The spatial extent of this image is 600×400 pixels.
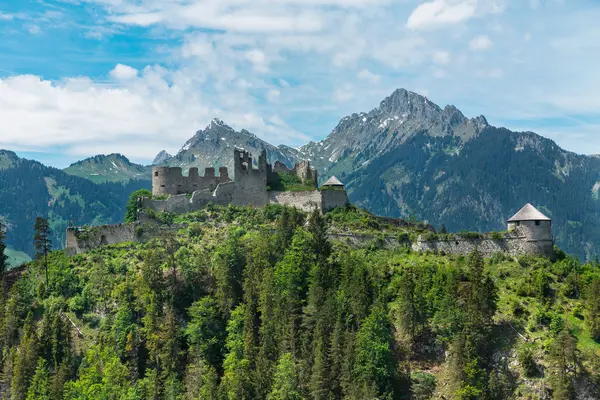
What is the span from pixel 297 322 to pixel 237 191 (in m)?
36.5

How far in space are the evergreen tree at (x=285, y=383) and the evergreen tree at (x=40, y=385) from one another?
2800 centimetres

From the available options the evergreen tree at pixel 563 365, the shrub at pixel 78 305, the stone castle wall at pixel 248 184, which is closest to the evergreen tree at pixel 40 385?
the shrub at pixel 78 305

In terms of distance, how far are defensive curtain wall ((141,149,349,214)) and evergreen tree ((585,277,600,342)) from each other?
4210 centimetres

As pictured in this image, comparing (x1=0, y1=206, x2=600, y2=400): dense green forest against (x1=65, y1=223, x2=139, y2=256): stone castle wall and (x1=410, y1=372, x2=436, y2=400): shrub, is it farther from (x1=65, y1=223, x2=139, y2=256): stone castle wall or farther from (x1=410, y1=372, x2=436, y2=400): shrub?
(x1=65, y1=223, x2=139, y2=256): stone castle wall

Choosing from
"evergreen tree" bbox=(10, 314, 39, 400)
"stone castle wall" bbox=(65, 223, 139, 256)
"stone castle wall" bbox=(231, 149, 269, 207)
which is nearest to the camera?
"evergreen tree" bbox=(10, 314, 39, 400)

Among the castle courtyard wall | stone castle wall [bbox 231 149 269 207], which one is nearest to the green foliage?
stone castle wall [bbox 231 149 269 207]

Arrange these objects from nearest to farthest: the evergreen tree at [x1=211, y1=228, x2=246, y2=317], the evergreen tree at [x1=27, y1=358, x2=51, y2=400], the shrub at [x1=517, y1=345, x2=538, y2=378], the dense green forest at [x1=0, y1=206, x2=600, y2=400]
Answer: the shrub at [x1=517, y1=345, x2=538, y2=378]
the dense green forest at [x1=0, y1=206, x2=600, y2=400]
the evergreen tree at [x1=27, y1=358, x2=51, y2=400]
the evergreen tree at [x1=211, y1=228, x2=246, y2=317]

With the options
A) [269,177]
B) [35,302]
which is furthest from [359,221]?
[35,302]

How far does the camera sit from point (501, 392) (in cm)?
7162

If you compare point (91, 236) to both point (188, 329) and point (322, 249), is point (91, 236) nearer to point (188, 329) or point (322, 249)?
point (188, 329)

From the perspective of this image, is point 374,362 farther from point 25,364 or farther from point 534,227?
point 25,364

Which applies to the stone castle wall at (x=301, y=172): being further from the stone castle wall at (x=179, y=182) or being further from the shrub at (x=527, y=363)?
the shrub at (x=527, y=363)

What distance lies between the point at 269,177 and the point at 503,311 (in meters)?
49.1

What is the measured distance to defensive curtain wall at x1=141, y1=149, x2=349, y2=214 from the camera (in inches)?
4380
